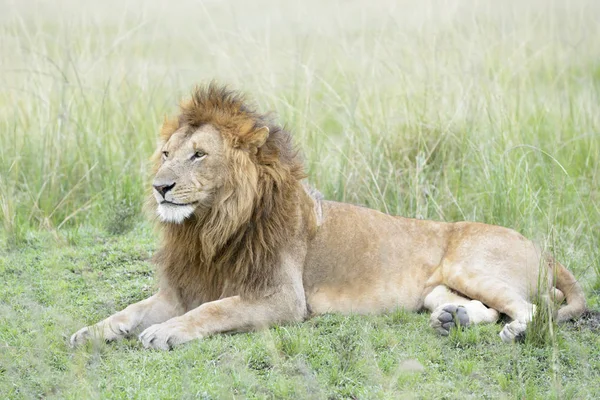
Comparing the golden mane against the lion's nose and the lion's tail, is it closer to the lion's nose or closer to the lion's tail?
the lion's nose

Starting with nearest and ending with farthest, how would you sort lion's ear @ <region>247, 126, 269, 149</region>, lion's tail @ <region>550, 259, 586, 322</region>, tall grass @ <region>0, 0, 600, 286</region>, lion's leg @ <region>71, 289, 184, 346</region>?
1. lion's leg @ <region>71, 289, 184, 346</region>
2. lion's ear @ <region>247, 126, 269, 149</region>
3. lion's tail @ <region>550, 259, 586, 322</region>
4. tall grass @ <region>0, 0, 600, 286</region>

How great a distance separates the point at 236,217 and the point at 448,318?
3.80 feet

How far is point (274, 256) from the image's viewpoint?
500 cm

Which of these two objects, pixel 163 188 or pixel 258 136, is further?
pixel 258 136

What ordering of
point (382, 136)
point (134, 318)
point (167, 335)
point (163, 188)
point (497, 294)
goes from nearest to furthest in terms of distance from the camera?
1. point (167, 335)
2. point (163, 188)
3. point (134, 318)
4. point (497, 294)
5. point (382, 136)

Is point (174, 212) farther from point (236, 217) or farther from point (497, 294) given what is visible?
point (497, 294)

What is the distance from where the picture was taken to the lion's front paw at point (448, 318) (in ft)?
15.8

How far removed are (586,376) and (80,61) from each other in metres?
5.78

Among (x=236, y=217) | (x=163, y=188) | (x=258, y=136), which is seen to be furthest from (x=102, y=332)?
(x=258, y=136)

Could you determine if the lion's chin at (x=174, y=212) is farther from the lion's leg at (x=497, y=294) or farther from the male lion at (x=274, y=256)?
the lion's leg at (x=497, y=294)

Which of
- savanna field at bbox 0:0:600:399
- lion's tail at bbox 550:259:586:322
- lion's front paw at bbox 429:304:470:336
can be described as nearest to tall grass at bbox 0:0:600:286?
savanna field at bbox 0:0:600:399

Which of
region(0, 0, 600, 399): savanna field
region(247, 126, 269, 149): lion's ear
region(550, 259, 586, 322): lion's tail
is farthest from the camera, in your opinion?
region(550, 259, 586, 322): lion's tail

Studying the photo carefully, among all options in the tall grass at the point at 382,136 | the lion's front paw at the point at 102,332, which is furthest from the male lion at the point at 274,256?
the tall grass at the point at 382,136

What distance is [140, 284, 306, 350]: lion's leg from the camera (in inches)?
181
